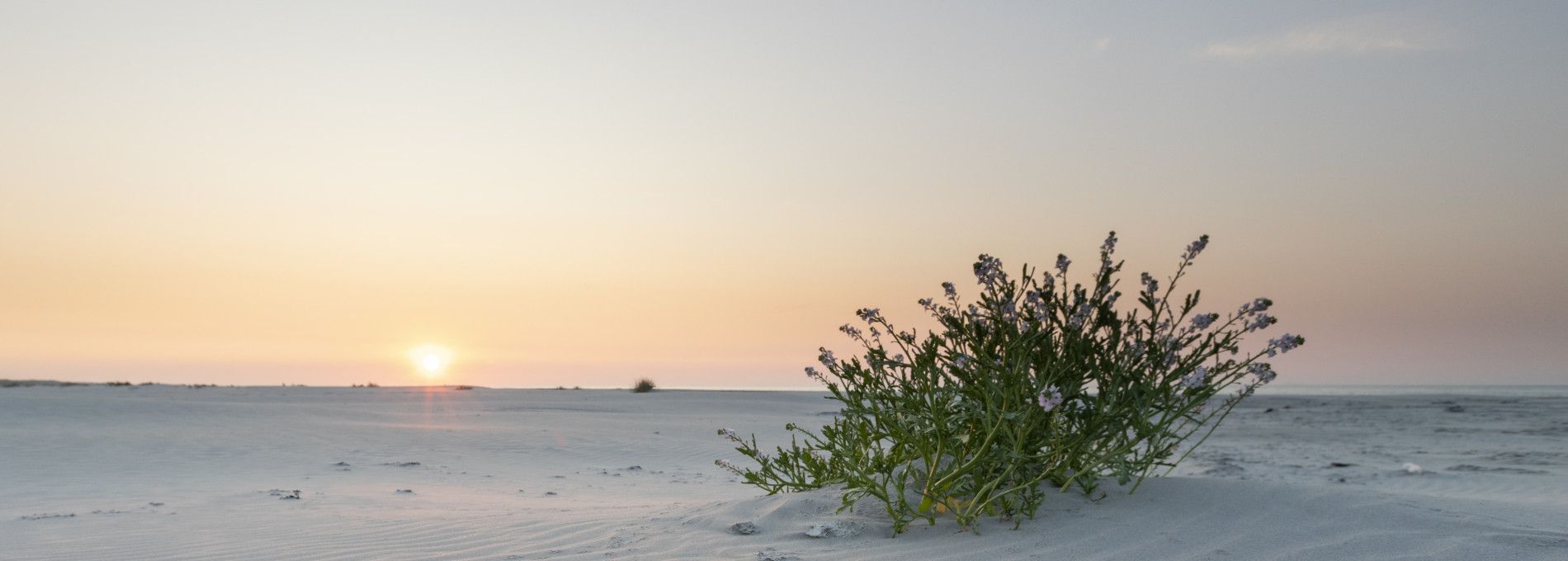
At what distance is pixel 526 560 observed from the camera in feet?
15.3

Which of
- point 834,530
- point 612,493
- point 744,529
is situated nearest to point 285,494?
point 612,493

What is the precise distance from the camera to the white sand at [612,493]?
4.46 meters

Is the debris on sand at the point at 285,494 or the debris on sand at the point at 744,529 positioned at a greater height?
the debris on sand at the point at 285,494

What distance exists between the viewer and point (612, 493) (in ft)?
28.8

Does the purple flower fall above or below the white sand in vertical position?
above

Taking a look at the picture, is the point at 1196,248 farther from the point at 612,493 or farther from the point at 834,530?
the point at 612,493

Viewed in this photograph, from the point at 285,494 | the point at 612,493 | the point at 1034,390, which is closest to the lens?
the point at 1034,390

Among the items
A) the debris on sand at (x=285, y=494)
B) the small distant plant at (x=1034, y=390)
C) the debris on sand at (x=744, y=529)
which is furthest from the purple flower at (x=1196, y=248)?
the debris on sand at (x=285, y=494)

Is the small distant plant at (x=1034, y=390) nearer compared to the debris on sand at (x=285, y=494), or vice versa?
the small distant plant at (x=1034, y=390)

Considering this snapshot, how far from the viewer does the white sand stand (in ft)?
14.6

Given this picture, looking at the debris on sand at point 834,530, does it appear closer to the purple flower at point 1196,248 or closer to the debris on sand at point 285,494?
the purple flower at point 1196,248

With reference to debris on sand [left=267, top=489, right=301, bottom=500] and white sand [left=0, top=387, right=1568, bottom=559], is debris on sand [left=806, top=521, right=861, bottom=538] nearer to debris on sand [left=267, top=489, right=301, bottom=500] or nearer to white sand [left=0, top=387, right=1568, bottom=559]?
white sand [left=0, top=387, right=1568, bottom=559]

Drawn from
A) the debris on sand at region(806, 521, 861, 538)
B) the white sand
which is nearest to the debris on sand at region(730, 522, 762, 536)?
the white sand

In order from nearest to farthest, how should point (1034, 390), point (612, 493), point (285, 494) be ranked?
1. point (1034, 390)
2. point (285, 494)
3. point (612, 493)
